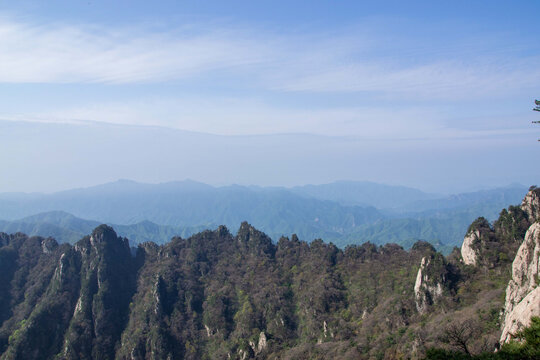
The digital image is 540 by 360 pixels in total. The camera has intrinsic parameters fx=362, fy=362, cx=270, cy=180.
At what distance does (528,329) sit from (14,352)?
76341 mm

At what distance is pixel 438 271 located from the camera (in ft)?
171

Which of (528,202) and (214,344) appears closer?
(528,202)

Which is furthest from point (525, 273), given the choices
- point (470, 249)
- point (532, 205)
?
point (532, 205)

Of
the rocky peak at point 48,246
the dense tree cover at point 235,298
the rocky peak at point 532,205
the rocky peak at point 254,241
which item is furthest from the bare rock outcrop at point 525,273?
the rocky peak at point 48,246

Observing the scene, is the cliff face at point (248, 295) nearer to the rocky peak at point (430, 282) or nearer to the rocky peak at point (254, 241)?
the rocky peak at point (430, 282)

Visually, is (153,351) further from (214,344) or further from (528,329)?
(528,329)

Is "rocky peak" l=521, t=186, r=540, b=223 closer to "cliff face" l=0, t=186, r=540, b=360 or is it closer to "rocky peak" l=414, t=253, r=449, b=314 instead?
"cliff face" l=0, t=186, r=540, b=360

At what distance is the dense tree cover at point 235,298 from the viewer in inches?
1956

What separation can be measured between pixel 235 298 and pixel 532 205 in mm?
55583

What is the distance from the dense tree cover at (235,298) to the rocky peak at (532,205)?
1889mm

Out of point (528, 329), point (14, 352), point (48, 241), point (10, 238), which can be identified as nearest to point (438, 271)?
point (528, 329)

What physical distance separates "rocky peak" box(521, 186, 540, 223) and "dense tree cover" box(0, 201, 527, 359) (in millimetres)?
1889

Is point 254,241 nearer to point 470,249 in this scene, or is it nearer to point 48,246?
point 470,249

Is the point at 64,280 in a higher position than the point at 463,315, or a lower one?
lower
